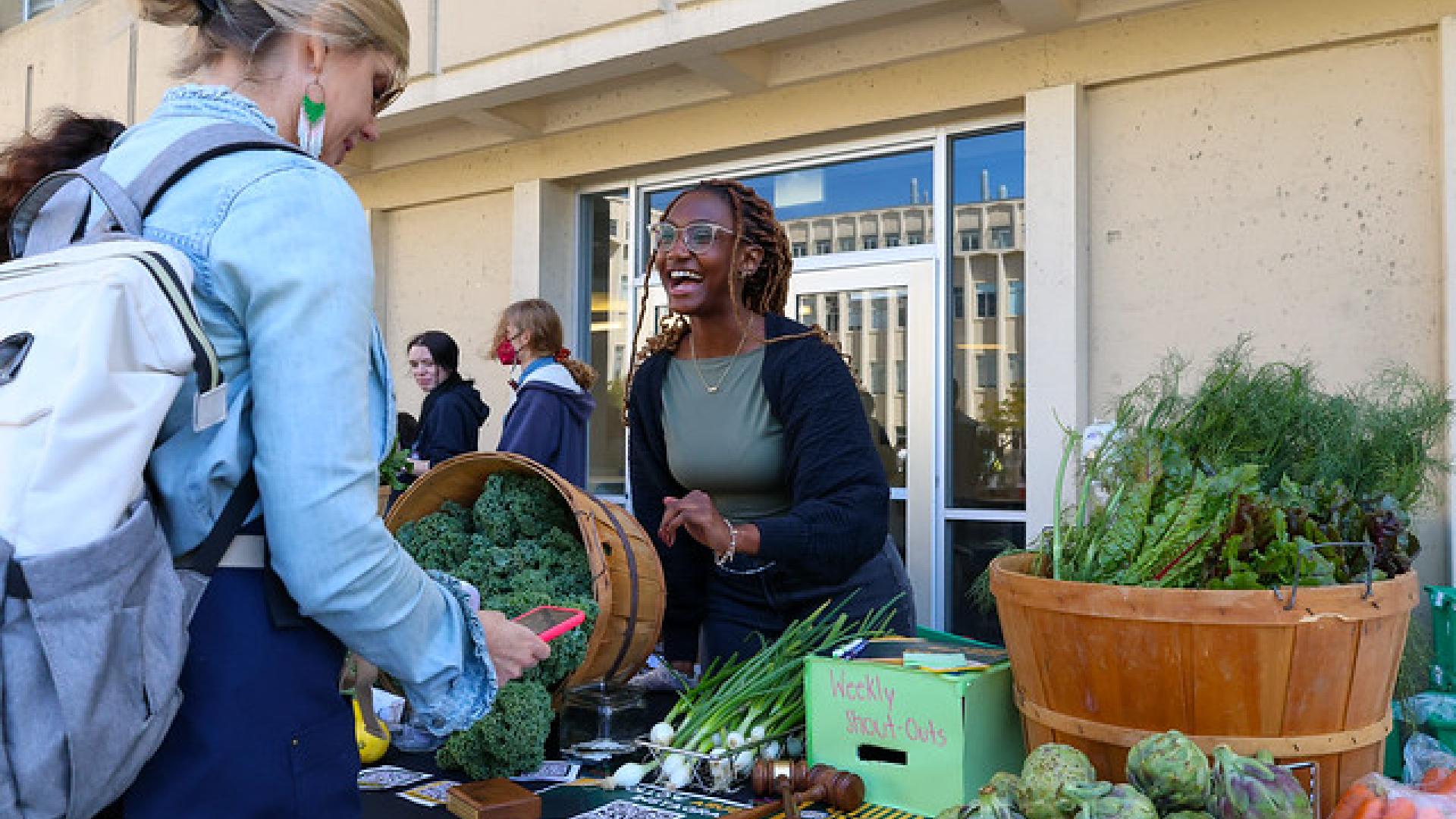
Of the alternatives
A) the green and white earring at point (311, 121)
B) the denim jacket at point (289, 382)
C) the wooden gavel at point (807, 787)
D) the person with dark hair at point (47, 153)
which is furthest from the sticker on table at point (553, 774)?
the person with dark hair at point (47, 153)

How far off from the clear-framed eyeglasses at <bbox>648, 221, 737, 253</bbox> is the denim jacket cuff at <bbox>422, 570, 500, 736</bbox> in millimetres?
1271

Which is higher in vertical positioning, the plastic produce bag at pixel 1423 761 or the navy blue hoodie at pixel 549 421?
the navy blue hoodie at pixel 549 421

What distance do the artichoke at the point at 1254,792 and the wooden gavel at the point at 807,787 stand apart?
0.54m

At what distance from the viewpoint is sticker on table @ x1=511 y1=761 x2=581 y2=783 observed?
1782mm

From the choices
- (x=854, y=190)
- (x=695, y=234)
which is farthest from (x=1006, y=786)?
(x=854, y=190)

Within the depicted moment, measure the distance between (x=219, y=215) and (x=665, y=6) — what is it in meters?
4.67

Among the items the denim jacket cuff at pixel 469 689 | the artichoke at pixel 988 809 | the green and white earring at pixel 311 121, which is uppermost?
the green and white earring at pixel 311 121

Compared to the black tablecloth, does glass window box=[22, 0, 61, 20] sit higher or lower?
higher

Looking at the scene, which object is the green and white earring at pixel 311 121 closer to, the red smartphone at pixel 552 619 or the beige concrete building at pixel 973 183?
the red smartphone at pixel 552 619

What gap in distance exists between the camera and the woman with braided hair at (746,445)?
88.8 inches

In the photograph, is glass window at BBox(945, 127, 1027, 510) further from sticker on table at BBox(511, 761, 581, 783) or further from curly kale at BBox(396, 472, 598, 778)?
sticker on table at BBox(511, 761, 581, 783)

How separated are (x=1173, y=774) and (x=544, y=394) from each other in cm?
355

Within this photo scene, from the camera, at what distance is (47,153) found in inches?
80.1

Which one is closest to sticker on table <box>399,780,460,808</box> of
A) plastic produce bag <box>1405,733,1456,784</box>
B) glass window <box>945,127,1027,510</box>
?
plastic produce bag <box>1405,733,1456,784</box>
